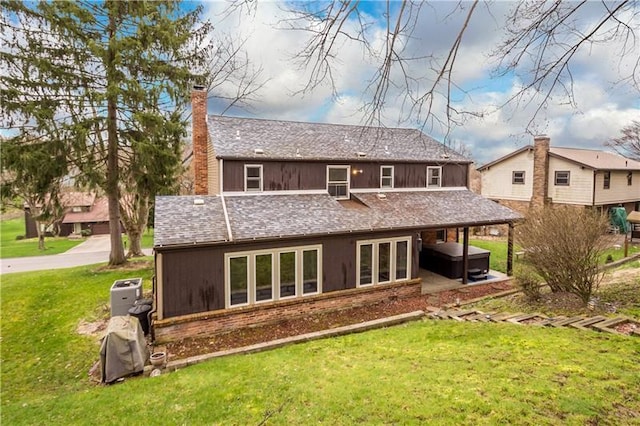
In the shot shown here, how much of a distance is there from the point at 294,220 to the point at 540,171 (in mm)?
21505

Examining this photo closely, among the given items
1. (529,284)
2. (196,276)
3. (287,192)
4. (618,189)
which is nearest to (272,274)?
(196,276)

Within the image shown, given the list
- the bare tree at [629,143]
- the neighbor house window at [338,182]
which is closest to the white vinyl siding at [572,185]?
the bare tree at [629,143]

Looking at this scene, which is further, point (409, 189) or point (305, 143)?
point (409, 189)

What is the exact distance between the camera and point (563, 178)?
77.4ft

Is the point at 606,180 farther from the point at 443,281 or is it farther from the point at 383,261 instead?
the point at 383,261

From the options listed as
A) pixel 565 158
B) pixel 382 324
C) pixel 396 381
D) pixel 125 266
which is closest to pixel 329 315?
pixel 382 324

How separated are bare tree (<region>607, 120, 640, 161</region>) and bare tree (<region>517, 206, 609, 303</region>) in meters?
26.0

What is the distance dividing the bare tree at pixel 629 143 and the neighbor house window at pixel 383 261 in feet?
90.8

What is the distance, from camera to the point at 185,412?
5.24 m

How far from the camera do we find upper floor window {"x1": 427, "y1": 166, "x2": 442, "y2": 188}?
629 inches

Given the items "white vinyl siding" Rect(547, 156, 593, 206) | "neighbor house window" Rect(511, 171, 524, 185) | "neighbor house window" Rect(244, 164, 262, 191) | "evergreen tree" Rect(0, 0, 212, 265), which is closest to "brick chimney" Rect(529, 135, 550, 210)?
"white vinyl siding" Rect(547, 156, 593, 206)

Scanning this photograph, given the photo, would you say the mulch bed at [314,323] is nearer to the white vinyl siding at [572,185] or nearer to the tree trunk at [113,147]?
the tree trunk at [113,147]

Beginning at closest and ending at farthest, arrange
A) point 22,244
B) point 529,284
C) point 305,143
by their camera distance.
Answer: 1. point 529,284
2. point 305,143
3. point 22,244

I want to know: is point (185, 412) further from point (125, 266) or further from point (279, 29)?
point (125, 266)
